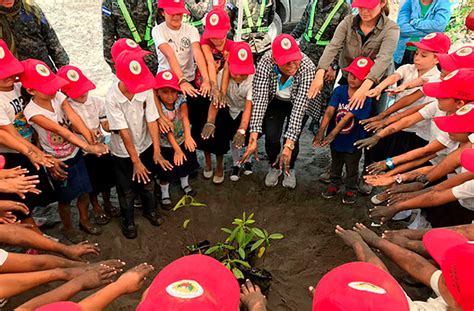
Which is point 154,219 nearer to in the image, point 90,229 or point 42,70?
point 90,229

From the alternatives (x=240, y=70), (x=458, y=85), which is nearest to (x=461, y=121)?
(x=458, y=85)

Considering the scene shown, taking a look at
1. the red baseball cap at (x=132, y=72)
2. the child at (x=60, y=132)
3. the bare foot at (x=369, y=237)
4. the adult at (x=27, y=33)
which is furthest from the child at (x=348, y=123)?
the adult at (x=27, y=33)

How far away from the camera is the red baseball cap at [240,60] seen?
326 centimetres

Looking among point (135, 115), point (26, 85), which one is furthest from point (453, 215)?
point (26, 85)

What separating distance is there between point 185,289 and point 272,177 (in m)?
2.56

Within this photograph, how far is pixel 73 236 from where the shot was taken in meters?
3.33

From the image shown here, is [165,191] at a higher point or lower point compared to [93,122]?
lower

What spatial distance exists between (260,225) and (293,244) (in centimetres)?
36

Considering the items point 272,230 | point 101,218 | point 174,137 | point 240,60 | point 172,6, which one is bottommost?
point 272,230

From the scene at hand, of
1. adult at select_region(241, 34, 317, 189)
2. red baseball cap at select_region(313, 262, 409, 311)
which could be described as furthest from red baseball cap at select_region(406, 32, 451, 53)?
red baseball cap at select_region(313, 262, 409, 311)

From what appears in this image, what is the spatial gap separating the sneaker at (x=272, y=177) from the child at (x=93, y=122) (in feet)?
5.00

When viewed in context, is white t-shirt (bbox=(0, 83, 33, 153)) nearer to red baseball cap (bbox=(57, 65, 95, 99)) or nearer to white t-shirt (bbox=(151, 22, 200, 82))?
red baseball cap (bbox=(57, 65, 95, 99))

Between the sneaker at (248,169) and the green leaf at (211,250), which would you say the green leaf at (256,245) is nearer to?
the green leaf at (211,250)

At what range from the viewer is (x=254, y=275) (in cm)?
277
